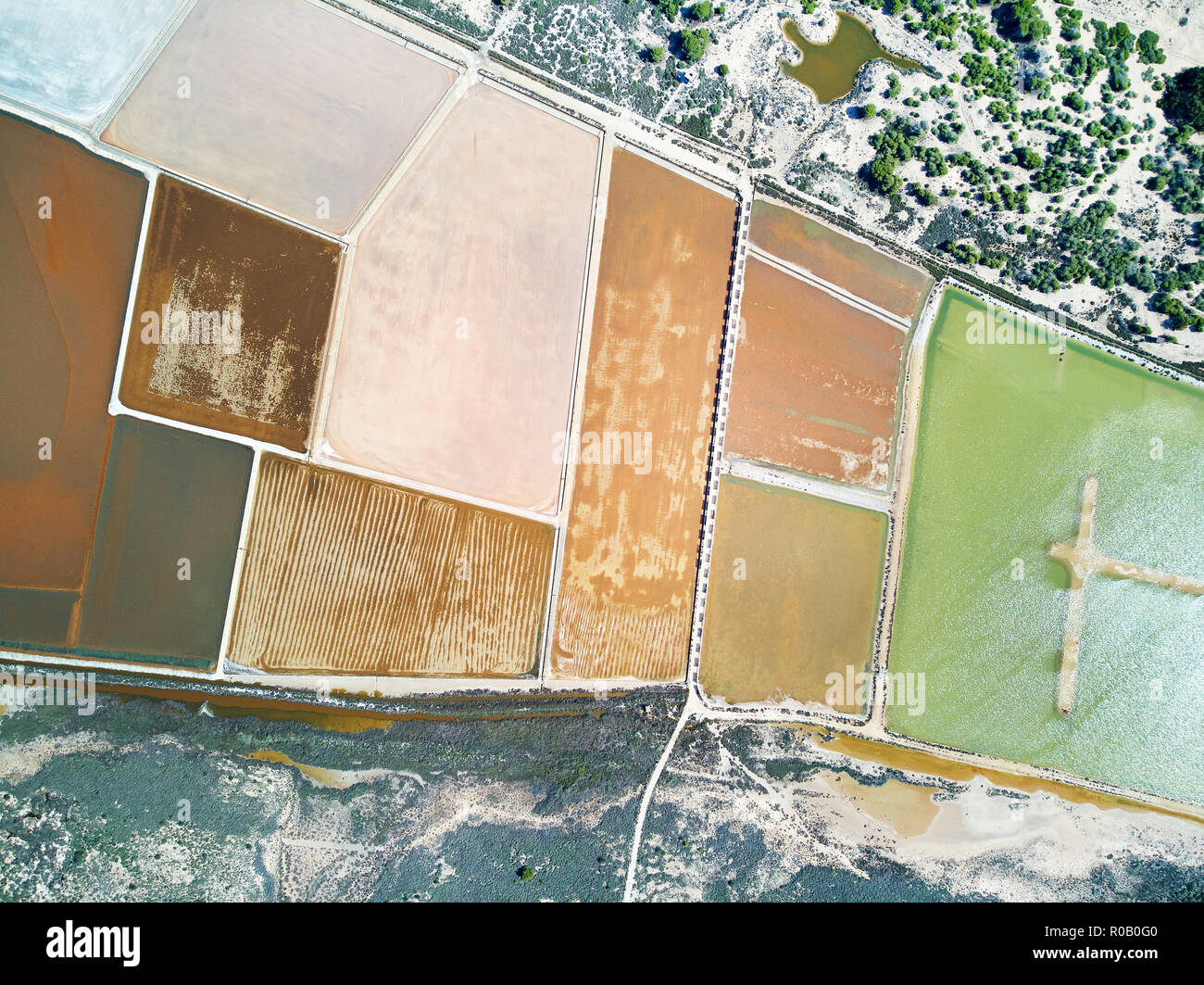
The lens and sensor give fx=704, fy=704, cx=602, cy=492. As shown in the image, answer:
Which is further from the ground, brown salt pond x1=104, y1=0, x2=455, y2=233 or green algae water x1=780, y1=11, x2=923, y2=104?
green algae water x1=780, y1=11, x2=923, y2=104

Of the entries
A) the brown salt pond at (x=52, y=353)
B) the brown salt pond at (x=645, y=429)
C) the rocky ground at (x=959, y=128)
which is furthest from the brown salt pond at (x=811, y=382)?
the brown salt pond at (x=52, y=353)

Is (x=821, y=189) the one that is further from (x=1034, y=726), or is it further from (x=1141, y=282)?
(x=1034, y=726)

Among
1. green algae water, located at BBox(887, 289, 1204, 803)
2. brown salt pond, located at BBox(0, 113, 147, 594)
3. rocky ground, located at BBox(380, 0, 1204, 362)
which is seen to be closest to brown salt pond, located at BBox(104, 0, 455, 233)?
brown salt pond, located at BBox(0, 113, 147, 594)

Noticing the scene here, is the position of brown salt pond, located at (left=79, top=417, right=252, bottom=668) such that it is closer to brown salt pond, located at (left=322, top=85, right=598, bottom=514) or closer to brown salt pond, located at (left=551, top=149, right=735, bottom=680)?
brown salt pond, located at (left=322, top=85, right=598, bottom=514)

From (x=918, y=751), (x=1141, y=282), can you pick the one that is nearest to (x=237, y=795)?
(x=918, y=751)

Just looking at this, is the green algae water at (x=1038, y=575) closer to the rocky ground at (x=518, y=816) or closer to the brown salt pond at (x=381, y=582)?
the rocky ground at (x=518, y=816)

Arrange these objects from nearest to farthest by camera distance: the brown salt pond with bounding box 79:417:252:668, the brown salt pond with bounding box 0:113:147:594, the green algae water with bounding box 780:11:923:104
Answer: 1. the brown salt pond with bounding box 0:113:147:594
2. the brown salt pond with bounding box 79:417:252:668
3. the green algae water with bounding box 780:11:923:104
